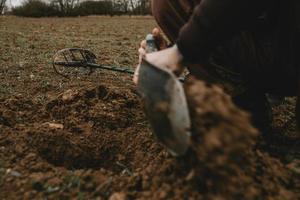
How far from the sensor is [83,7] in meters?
46.6

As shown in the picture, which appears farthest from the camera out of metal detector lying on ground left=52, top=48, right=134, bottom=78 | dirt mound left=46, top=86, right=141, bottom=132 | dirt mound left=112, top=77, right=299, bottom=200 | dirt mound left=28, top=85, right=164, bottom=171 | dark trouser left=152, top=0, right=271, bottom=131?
metal detector lying on ground left=52, top=48, right=134, bottom=78

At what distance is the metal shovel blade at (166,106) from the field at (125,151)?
0.06 meters

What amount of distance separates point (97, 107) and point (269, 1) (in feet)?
5.00

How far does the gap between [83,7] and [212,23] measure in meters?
46.7

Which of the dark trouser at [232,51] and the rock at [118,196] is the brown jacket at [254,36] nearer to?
the dark trouser at [232,51]

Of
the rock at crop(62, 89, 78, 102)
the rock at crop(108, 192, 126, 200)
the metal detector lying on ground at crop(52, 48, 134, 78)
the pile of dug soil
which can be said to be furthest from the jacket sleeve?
the metal detector lying on ground at crop(52, 48, 134, 78)

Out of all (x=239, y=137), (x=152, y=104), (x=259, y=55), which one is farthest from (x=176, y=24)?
(x=239, y=137)

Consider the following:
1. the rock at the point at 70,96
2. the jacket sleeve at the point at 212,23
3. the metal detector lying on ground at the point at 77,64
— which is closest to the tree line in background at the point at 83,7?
the metal detector lying on ground at the point at 77,64

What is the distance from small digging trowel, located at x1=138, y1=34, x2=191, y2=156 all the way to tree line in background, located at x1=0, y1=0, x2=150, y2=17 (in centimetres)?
4194

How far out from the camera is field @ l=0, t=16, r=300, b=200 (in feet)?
4.77

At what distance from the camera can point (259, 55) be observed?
2.14m

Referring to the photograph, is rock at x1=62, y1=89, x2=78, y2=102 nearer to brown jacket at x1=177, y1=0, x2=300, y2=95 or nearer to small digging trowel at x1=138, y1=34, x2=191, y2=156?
brown jacket at x1=177, y1=0, x2=300, y2=95

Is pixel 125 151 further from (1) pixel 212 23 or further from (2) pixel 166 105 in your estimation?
(1) pixel 212 23

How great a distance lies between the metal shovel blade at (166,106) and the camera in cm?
148
